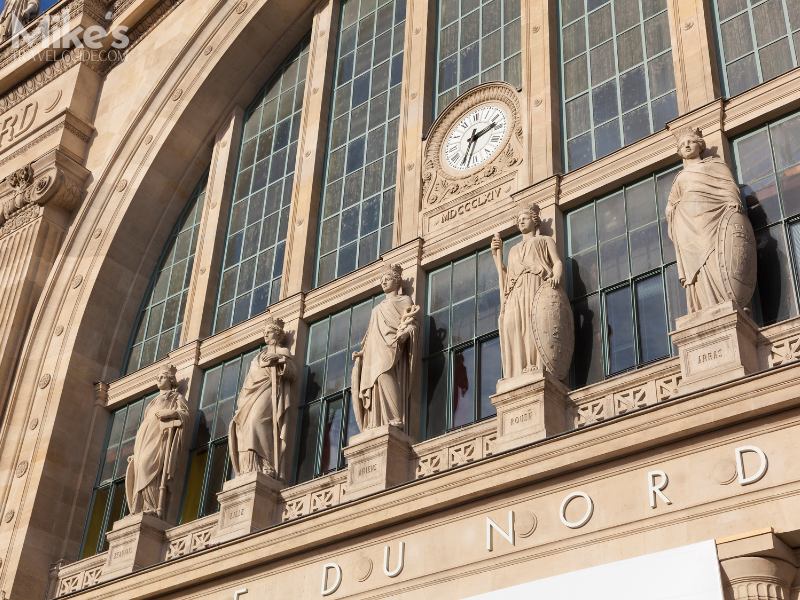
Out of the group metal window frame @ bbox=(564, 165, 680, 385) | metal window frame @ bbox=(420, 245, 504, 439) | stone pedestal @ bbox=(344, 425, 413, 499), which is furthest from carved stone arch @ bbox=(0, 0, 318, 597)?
metal window frame @ bbox=(564, 165, 680, 385)

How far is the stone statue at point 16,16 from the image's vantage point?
34594mm

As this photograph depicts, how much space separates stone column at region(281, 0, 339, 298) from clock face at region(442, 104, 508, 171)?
3463mm

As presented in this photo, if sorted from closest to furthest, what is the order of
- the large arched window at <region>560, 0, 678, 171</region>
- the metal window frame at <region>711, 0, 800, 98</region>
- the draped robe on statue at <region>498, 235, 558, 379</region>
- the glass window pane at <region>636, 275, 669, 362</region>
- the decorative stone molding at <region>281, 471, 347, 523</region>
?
1. the glass window pane at <region>636, 275, 669, 362</region>
2. the draped robe on statue at <region>498, 235, 558, 379</region>
3. the metal window frame at <region>711, 0, 800, 98</region>
4. the decorative stone molding at <region>281, 471, 347, 523</region>
5. the large arched window at <region>560, 0, 678, 171</region>

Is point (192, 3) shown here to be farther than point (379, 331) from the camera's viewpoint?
Yes

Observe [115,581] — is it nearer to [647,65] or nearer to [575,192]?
[575,192]

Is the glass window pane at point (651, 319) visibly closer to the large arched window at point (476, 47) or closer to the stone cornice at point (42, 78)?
the large arched window at point (476, 47)

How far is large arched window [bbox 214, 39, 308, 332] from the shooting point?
2500cm

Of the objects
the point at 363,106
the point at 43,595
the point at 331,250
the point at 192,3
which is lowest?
the point at 43,595

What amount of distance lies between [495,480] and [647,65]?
27.4ft

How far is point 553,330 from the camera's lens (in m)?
17.5

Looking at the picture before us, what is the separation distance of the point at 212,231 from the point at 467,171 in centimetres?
744

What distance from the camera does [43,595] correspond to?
22922 mm

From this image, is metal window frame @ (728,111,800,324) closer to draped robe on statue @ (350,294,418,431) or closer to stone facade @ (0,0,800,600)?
stone facade @ (0,0,800,600)

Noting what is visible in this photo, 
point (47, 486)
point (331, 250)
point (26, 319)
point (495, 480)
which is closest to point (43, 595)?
point (47, 486)
